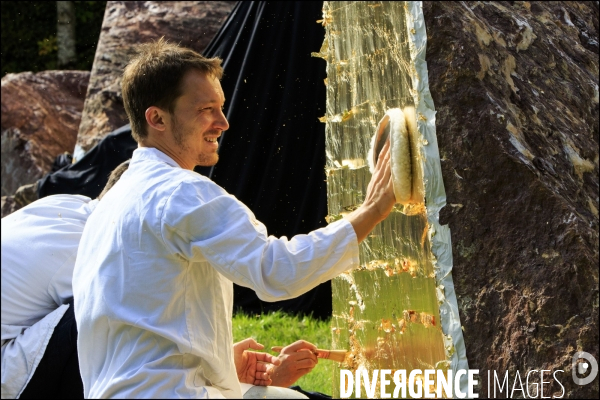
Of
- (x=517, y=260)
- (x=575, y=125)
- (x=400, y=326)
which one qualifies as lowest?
(x=400, y=326)

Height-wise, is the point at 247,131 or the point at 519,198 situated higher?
the point at 247,131

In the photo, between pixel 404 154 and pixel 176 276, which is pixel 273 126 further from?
pixel 176 276

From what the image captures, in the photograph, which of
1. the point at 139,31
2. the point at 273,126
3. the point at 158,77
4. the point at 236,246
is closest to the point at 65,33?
the point at 139,31

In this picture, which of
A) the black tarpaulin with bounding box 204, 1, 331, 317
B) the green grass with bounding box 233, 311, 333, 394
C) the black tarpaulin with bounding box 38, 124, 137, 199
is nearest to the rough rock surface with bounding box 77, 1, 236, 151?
the black tarpaulin with bounding box 38, 124, 137, 199

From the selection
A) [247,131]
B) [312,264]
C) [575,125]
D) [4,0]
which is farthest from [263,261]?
[4,0]

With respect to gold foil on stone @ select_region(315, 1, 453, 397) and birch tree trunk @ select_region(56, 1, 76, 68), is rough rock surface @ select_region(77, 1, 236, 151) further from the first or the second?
gold foil on stone @ select_region(315, 1, 453, 397)

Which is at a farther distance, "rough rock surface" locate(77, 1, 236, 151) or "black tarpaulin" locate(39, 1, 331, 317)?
"rough rock surface" locate(77, 1, 236, 151)

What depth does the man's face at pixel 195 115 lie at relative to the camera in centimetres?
216

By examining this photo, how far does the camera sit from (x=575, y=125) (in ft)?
7.79

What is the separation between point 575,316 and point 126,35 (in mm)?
4359

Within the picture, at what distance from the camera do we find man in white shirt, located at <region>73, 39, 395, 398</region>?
6.20 feet

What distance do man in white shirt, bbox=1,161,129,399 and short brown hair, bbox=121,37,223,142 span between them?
2.65 feet

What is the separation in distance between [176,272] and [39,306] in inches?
42.0

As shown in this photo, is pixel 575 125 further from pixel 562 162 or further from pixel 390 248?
pixel 390 248
